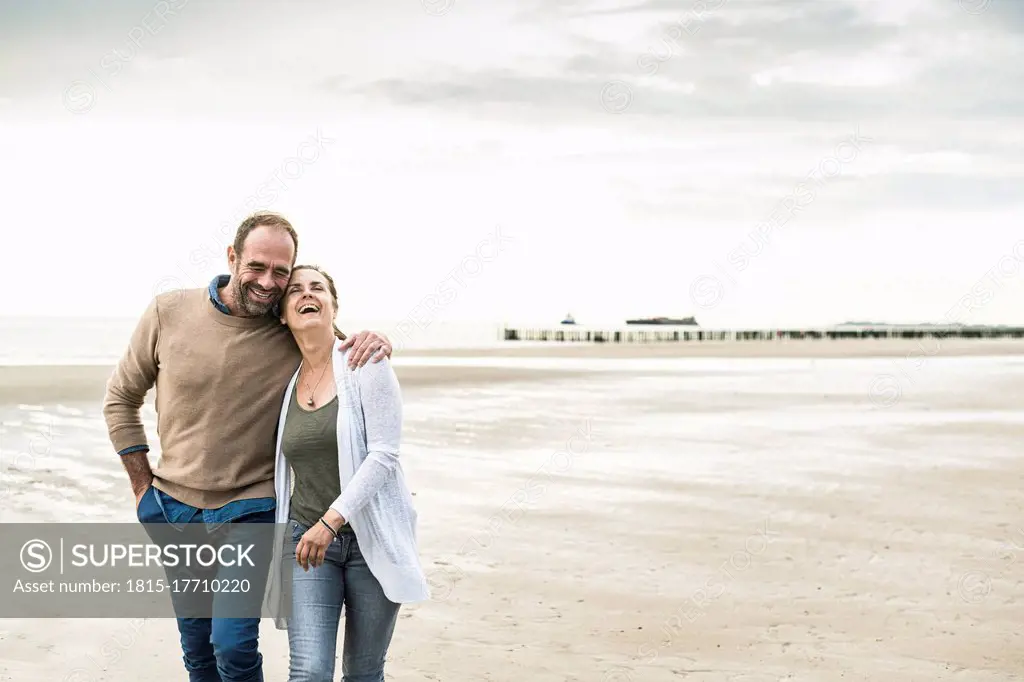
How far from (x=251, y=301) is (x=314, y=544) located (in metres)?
1.04

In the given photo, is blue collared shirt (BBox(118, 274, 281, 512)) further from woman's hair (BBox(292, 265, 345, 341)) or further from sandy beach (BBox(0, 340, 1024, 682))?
sandy beach (BBox(0, 340, 1024, 682))

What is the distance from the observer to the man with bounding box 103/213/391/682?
3.97 metres

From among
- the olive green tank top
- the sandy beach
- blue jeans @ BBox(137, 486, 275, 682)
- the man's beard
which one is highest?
the man's beard

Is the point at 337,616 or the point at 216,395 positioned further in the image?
the point at 216,395

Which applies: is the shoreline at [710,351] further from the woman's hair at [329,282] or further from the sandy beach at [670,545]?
the woman's hair at [329,282]

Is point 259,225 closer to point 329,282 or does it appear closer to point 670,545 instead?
point 329,282

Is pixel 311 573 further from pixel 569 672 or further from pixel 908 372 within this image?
pixel 908 372

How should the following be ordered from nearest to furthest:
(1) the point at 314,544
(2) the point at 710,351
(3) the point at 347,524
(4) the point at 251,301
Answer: (1) the point at 314,544 → (3) the point at 347,524 → (4) the point at 251,301 → (2) the point at 710,351

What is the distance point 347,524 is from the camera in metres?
3.66

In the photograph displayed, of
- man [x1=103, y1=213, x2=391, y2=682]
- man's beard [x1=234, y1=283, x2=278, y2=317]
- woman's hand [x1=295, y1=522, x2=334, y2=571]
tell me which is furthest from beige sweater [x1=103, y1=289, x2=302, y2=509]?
woman's hand [x1=295, y1=522, x2=334, y2=571]

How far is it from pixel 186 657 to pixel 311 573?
3.05 feet

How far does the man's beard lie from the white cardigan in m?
0.46

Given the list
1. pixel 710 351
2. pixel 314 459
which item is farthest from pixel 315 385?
pixel 710 351

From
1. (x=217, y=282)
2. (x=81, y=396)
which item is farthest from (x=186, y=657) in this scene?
(x=81, y=396)
